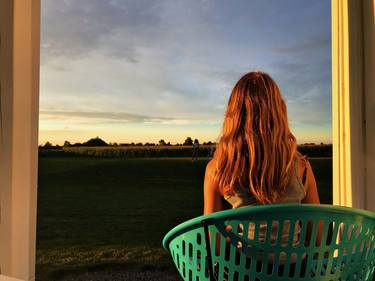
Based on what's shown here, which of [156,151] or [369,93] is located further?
[156,151]

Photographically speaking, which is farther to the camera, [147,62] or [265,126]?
[147,62]

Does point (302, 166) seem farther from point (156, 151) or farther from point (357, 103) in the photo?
point (156, 151)

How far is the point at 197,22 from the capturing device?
12.6 ft

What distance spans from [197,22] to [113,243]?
2.63 metres

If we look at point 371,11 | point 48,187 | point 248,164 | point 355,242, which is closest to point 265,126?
point 248,164

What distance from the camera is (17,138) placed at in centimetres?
128

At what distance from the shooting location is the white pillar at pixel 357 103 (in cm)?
144

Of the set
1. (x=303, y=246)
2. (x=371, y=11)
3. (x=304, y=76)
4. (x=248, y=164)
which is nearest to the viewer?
(x=303, y=246)

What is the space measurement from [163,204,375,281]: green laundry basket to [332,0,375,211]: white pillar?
2.38ft

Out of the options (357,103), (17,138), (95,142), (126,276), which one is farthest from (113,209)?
(357,103)

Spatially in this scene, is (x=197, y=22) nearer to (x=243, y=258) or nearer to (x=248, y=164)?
(x=248, y=164)

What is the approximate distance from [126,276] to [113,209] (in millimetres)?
3897

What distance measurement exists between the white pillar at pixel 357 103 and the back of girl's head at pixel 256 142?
471 millimetres

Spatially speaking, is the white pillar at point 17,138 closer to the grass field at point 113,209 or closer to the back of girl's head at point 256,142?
the back of girl's head at point 256,142
